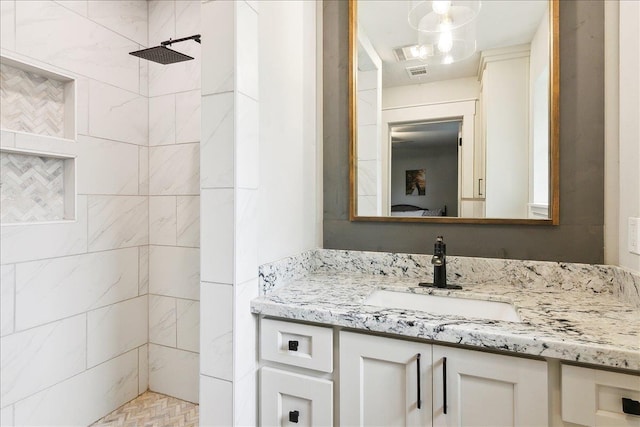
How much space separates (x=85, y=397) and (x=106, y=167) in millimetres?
1261

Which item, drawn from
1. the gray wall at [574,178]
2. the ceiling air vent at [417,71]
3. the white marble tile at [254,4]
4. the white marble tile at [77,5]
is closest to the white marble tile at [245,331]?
the gray wall at [574,178]

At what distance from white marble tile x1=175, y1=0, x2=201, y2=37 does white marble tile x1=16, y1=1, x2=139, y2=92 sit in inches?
12.6

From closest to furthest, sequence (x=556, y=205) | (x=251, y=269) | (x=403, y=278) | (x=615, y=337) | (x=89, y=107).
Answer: (x=615, y=337) < (x=251, y=269) < (x=556, y=205) < (x=403, y=278) < (x=89, y=107)

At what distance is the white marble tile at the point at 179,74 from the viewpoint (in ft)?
6.65

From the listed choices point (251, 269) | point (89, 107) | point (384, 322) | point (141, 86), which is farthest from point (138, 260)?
point (384, 322)

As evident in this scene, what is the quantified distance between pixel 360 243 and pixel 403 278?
10.5 inches

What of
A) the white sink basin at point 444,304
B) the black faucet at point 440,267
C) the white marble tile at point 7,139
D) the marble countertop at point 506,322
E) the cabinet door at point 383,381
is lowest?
the cabinet door at point 383,381

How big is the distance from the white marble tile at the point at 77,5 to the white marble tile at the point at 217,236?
1.47 m

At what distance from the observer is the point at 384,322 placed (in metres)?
0.99

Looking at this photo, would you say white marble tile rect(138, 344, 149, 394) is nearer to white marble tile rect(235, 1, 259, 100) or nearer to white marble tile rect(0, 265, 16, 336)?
white marble tile rect(0, 265, 16, 336)

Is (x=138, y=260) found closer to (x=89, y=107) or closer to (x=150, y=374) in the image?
(x=150, y=374)

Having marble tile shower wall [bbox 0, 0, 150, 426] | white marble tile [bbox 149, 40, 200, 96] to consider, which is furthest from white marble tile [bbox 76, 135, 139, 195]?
white marble tile [bbox 149, 40, 200, 96]

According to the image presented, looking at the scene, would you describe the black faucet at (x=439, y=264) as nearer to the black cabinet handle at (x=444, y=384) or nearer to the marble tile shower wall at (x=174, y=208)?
the black cabinet handle at (x=444, y=384)

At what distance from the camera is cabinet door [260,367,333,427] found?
1.08 m
